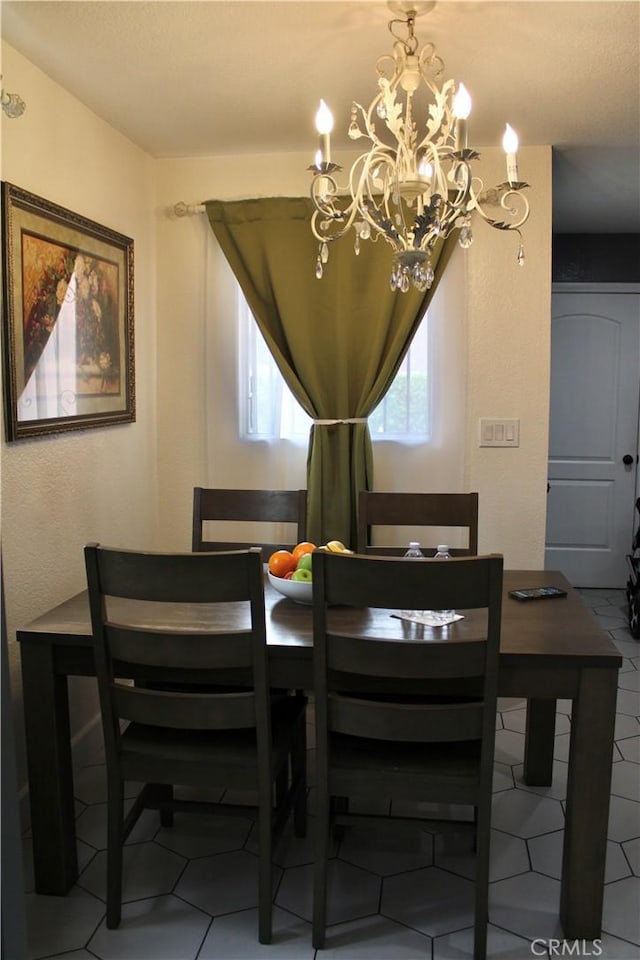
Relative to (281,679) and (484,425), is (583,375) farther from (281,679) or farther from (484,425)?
(281,679)

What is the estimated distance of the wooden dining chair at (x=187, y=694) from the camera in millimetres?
1771

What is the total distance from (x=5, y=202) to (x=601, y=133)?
2.26 meters

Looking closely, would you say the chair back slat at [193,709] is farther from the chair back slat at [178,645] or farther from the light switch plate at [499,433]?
the light switch plate at [499,433]

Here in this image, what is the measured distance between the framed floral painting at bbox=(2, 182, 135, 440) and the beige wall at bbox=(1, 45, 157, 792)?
0.24 ft

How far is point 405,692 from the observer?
1.90 meters

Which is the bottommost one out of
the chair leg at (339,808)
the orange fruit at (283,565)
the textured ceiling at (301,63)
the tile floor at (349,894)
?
the tile floor at (349,894)

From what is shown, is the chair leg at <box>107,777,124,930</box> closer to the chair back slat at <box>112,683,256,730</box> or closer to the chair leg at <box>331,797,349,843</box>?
the chair back slat at <box>112,683,256,730</box>

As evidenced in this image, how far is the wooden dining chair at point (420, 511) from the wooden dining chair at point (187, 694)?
75 cm

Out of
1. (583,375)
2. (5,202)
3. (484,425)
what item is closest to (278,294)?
(484,425)

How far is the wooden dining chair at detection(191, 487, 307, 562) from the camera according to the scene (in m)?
2.79

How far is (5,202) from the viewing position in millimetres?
2250

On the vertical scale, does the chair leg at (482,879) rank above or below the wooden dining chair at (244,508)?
below

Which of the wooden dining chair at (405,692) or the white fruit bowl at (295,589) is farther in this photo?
the white fruit bowl at (295,589)

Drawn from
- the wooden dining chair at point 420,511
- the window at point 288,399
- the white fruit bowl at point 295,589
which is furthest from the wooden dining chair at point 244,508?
the window at point 288,399
